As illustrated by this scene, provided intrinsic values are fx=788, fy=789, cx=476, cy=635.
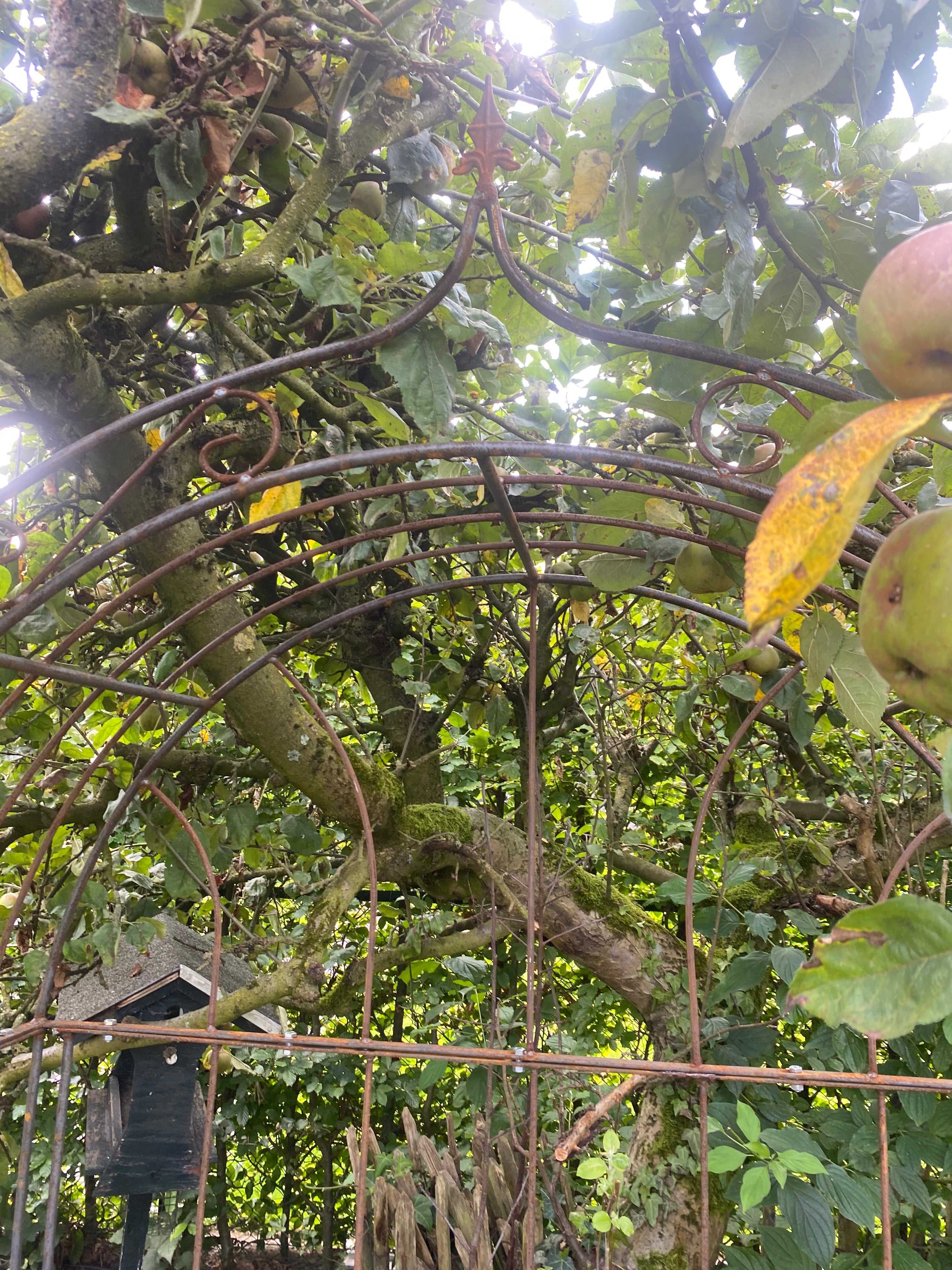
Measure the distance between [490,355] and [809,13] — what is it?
111cm

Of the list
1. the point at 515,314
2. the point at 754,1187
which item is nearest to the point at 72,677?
the point at 515,314

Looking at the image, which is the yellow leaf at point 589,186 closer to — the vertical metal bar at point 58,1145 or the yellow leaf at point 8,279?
the yellow leaf at point 8,279

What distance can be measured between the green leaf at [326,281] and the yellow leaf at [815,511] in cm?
81

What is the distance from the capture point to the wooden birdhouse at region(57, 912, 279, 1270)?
1.56m

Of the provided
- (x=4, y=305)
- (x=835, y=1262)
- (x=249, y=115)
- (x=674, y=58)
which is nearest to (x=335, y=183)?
(x=249, y=115)

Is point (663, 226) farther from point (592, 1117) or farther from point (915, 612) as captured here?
point (592, 1117)

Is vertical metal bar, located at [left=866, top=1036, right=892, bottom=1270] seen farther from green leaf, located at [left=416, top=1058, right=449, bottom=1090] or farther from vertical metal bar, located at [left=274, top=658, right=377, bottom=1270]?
green leaf, located at [left=416, top=1058, right=449, bottom=1090]

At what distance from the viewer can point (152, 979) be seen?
5.40 ft

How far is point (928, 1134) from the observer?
159cm

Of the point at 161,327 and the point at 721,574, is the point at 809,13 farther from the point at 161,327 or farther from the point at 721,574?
the point at 161,327

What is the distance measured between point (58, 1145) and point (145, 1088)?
34cm

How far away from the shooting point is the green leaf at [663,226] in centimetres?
87

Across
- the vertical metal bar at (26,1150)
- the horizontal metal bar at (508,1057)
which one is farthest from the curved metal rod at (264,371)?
the vertical metal bar at (26,1150)

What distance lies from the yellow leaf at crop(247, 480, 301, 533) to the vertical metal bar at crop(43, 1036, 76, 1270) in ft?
3.04
